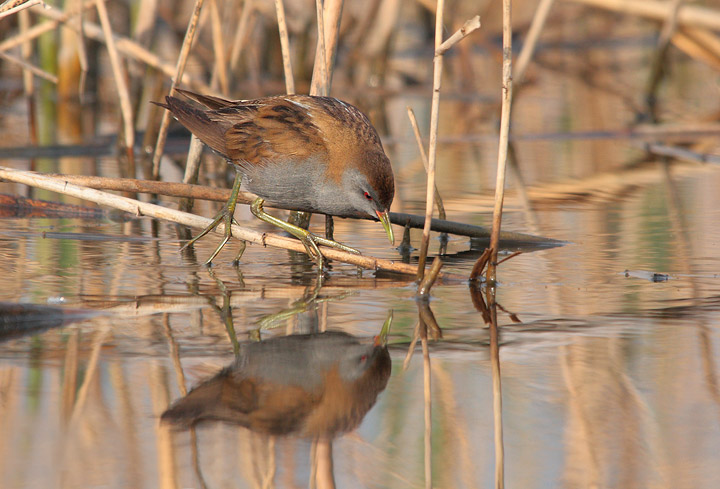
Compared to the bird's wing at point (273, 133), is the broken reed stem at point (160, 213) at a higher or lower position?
lower

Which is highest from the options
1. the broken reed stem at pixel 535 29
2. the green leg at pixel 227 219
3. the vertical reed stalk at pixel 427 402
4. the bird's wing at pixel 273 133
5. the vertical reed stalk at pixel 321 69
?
the broken reed stem at pixel 535 29

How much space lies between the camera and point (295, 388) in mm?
2678

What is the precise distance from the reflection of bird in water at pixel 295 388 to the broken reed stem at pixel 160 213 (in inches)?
34.0

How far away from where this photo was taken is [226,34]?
905cm

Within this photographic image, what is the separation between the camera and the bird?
13.2 ft

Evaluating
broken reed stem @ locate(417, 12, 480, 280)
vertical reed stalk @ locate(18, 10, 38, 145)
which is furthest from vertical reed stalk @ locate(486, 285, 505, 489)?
vertical reed stalk @ locate(18, 10, 38, 145)

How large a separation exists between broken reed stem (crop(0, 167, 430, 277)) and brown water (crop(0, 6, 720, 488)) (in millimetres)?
99

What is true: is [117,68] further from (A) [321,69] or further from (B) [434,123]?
(B) [434,123]

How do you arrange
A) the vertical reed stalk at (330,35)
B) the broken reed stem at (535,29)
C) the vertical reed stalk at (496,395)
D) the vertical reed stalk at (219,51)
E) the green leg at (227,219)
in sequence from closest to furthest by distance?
the vertical reed stalk at (496,395)
the green leg at (227,219)
the vertical reed stalk at (330,35)
the vertical reed stalk at (219,51)
the broken reed stem at (535,29)

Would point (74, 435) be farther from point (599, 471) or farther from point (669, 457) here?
point (669, 457)

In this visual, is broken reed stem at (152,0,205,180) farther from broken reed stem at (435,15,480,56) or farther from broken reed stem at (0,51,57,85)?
broken reed stem at (435,15,480,56)

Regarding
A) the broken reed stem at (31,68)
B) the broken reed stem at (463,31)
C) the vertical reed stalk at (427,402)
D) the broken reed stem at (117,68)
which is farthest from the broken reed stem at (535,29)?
the vertical reed stalk at (427,402)

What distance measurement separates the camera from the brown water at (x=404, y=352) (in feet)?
7.32

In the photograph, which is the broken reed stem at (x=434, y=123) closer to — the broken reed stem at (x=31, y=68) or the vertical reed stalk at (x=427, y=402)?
the vertical reed stalk at (x=427, y=402)
